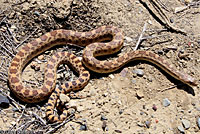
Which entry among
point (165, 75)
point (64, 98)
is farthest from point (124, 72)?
point (64, 98)

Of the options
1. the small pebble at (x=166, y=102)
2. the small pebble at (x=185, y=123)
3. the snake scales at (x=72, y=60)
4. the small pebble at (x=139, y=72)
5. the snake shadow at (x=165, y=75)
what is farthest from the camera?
the small pebble at (x=139, y=72)

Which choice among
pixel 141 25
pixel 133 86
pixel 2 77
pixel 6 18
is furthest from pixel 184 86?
pixel 6 18

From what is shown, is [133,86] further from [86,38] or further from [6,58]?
[6,58]

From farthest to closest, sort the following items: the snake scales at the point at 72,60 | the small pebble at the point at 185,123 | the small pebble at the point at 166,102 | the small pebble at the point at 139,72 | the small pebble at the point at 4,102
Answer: the small pebble at the point at 139,72 → the small pebble at the point at 166,102 → the snake scales at the point at 72,60 → the small pebble at the point at 185,123 → the small pebble at the point at 4,102

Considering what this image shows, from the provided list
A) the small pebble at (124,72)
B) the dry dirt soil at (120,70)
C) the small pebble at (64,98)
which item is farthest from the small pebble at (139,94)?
the small pebble at (64,98)

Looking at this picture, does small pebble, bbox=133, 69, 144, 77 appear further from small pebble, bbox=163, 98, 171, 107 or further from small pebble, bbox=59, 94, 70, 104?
small pebble, bbox=59, 94, 70, 104

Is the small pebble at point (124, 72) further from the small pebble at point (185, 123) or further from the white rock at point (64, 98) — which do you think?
the small pebble at point (185, 123)

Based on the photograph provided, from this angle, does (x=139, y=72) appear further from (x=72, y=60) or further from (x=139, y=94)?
(x=72, y=60)
